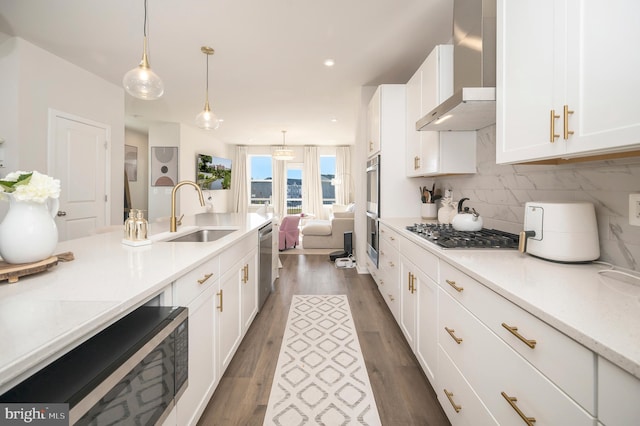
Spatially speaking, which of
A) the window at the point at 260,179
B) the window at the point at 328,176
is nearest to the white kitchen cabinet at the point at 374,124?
the window at the point at 328,176

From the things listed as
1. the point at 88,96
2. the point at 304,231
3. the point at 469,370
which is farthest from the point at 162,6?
the point at 304,231

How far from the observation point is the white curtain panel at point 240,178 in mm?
8938

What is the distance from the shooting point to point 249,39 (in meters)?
2.93

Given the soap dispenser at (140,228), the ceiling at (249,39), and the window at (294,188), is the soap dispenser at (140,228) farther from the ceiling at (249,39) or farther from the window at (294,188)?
the window at (294,188)

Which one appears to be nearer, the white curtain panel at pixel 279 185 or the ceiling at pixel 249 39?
the ceiling at pixel 249 39

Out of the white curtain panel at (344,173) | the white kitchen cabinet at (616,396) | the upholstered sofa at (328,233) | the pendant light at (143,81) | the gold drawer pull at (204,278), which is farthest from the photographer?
the white curtain panel at (344,173)

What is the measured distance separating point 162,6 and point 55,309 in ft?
8.76

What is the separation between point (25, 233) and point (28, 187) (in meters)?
0.16

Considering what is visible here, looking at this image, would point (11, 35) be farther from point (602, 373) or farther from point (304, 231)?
point (602, 373)

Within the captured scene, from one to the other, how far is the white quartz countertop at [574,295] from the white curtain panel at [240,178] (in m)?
8.16

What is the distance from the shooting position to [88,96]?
151 inches

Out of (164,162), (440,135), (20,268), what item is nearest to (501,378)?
(20,268)

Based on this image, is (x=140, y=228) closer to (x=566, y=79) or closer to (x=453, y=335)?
(x=453, y=335)

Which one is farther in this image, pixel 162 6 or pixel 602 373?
pixel 162 6
